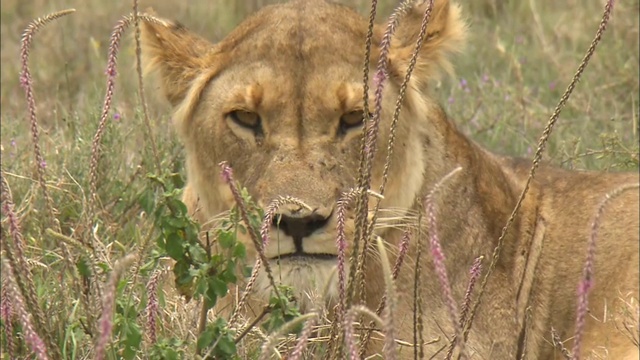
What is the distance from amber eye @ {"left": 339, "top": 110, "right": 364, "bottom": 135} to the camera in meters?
3.97

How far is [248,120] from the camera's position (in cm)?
407

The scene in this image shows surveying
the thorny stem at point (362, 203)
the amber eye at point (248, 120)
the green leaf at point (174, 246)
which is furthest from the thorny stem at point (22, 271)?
the amber eye at point (248, 120)

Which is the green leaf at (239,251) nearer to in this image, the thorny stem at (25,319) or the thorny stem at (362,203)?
the thorny stem at (362,203)


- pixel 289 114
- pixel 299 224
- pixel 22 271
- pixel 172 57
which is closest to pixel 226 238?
pixel 22 271

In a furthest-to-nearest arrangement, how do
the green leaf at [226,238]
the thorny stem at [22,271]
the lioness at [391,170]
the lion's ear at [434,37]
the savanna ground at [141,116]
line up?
the lion's ear at [434,37] < the lioness at [391,170] < the savanna ground at [141,116] < the green leaf at [226,238] < the thorny stem at [22,271]

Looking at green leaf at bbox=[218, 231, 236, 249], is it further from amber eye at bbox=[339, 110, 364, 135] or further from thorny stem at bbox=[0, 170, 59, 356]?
amber eye at bbox=[339, 110, 364, 135]

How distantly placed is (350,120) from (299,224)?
22.2 inches

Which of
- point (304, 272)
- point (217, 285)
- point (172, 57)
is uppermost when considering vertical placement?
point (172, 57)

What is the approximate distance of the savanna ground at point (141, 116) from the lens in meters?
3.69

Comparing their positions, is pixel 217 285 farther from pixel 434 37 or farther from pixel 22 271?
pixel 434 37

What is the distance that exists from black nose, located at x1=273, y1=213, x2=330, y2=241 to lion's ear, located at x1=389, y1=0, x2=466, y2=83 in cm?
90

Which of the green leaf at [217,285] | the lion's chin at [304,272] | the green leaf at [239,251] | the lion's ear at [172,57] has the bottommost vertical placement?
the lion's chin at [304,272]

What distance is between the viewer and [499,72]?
25.2 feet

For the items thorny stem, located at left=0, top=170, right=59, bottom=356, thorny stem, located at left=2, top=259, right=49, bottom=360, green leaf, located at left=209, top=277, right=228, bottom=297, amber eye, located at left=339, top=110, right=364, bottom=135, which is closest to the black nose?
amber eye, located at left=339, top=110, right=364, bottom=135
